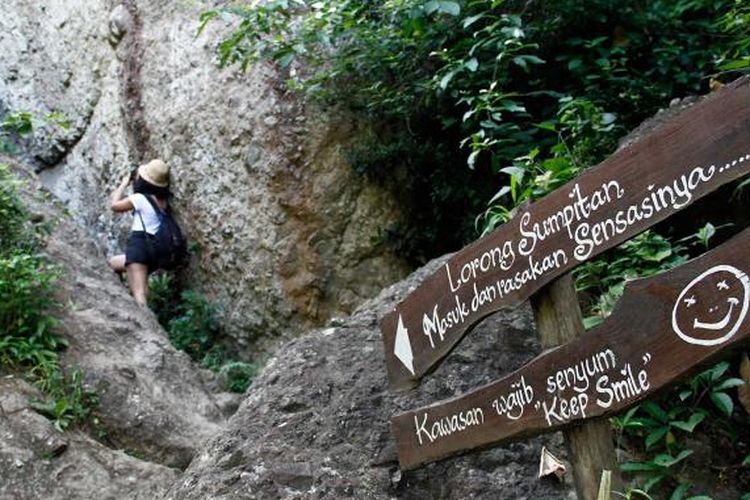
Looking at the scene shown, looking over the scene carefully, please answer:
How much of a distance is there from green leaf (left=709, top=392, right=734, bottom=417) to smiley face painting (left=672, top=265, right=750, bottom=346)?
0.93 m

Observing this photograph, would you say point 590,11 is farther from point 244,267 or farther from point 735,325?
point 735,325

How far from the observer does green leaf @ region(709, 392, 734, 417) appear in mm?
3014

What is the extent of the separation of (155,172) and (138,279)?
3.17ft

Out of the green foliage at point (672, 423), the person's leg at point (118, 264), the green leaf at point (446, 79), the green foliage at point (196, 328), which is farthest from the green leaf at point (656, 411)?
the person's leg at point (118, 264)

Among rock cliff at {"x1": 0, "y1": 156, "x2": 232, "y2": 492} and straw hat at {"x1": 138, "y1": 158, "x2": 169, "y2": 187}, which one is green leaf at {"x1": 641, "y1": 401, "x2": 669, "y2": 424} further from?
straw hat at {"x1": 138, "y1": 158, "x2": 169, "y2": 187}

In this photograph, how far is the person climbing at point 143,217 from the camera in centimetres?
765

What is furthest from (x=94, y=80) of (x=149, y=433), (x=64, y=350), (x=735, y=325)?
(x=735, y=325)

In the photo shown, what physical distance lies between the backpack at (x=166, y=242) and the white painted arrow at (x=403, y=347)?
15.9 feet

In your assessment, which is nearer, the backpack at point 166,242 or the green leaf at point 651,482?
the green leaf at point 651,482

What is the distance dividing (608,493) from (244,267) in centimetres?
507

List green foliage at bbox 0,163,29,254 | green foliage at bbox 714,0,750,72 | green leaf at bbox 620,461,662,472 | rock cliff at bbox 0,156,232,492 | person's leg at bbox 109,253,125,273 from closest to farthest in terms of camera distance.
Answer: green leaf at bbox 620,461,662,472
green foliage at bbox 714,0,750,72
rock cliff at bbox 0,156,232,492
green foliage at bbox 0,163,29,254
person's leg at bbox 109,253,125,273

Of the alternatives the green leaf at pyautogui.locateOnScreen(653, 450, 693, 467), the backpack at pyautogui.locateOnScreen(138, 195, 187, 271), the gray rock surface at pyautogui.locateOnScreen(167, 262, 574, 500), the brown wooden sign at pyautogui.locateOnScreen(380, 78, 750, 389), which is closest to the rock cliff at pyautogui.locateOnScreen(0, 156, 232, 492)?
the backpack at pyautogui.locateOnScreen(138, 195, 187, 271)

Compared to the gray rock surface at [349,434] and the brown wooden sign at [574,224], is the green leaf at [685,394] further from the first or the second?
the brown wooden sign at [574,224]

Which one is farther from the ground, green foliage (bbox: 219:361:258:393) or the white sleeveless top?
the white sleeveless top
